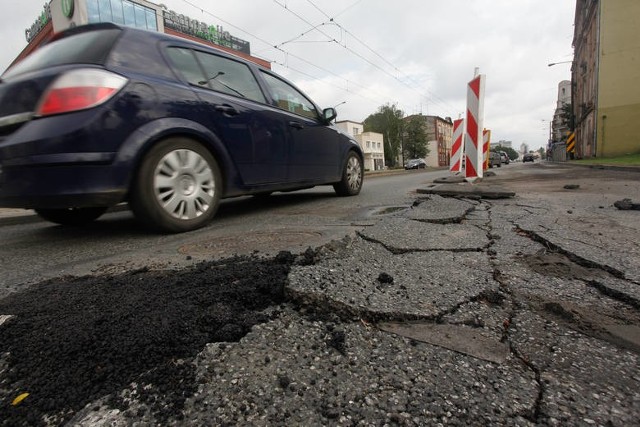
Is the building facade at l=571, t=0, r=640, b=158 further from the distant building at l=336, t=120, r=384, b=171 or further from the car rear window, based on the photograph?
the distant building at l=336, t=120, r=384, b=171

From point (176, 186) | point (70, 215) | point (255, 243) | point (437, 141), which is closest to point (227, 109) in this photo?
point (176, 186)

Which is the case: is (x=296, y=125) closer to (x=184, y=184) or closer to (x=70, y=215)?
(x=184, y=184)

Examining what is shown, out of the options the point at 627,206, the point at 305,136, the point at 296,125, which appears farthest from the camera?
the point at 305,136

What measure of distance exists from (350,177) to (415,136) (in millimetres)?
72371

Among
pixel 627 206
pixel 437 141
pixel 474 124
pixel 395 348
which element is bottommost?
pixel 627 206

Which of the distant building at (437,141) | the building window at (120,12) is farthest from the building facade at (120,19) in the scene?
the distant building at (437,141)

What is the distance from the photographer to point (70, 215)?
11.1 ft

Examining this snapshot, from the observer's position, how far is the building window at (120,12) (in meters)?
29.7

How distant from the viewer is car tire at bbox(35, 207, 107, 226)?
326cm

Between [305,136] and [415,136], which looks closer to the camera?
[305,136]

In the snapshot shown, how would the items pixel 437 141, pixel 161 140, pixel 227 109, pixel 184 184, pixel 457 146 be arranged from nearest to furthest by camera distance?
pixel 161 140 → pixel 184 184 → pixel 227 109 → pixel 457 146 → pixel 437 141

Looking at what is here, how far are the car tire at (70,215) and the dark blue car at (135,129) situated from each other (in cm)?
1

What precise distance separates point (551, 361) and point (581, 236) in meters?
1.90

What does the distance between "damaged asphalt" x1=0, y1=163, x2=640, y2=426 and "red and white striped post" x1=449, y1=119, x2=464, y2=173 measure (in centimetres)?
735
